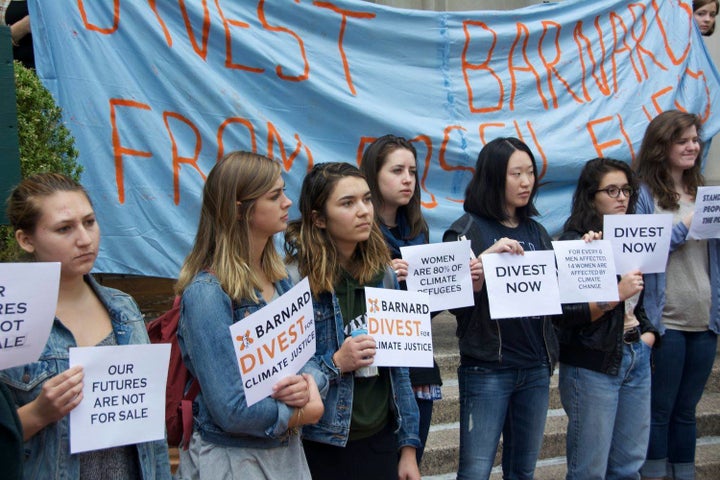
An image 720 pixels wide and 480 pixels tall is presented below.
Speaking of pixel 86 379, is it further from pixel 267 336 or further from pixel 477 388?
pixel 477 388

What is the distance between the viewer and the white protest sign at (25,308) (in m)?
2.08

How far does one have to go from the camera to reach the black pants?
285cm

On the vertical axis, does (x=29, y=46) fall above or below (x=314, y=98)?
above

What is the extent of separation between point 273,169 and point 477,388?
55.5 inches

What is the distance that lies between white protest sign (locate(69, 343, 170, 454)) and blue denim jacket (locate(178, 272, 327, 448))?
11 cm

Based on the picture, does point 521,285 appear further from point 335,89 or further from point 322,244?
point 335,89

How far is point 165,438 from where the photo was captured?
2.46m

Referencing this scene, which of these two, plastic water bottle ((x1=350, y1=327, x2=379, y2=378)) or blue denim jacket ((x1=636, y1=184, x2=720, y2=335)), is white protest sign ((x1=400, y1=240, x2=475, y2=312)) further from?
blue denim jacket ((x1=636, y1=184, x2=720, y2=335))

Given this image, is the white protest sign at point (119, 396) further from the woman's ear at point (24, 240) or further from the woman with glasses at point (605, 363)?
the woman with glasses at point (605, 363)

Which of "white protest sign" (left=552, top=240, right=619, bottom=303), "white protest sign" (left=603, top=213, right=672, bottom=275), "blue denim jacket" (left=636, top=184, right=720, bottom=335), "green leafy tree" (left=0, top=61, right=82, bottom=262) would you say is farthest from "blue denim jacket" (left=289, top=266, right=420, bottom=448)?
"blue denim jacket" (left=636, top=184, right=720, bottom=335)

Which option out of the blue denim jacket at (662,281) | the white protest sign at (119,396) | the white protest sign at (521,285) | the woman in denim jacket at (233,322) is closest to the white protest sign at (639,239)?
the blue denim jacket at (662,281)

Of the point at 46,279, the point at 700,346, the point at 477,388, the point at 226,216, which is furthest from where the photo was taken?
the point at 700,346

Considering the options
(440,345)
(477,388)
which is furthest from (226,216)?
(440,345)

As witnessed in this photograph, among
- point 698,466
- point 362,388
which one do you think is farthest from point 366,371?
point 698,466
